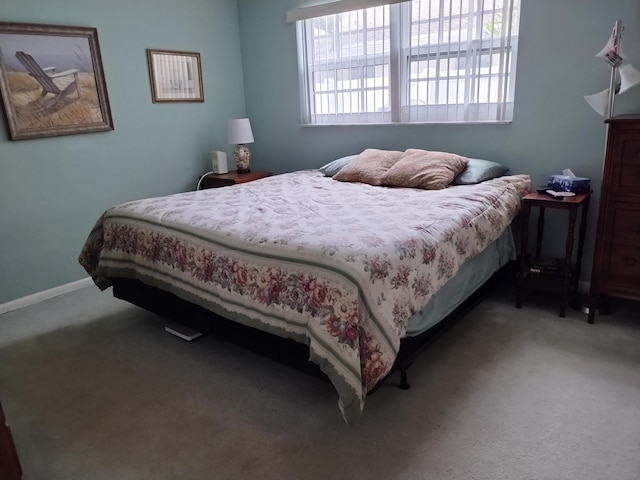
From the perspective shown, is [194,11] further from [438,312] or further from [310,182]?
[438,312]

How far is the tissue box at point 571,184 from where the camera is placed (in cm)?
269

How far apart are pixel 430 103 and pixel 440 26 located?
0.52 m

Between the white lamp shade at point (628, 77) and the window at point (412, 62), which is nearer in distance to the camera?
the white lamp shade at point (628, 77)

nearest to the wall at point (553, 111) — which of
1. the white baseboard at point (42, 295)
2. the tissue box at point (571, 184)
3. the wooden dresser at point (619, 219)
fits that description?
the tissue box at point (571, 184)

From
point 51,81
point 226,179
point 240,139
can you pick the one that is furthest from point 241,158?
point 51,81

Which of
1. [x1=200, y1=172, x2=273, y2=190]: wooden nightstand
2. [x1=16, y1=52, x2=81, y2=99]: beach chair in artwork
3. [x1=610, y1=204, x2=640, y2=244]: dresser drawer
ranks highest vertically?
[x1=16, y1=52, x2=81, y2=99]: beach chair in artwork

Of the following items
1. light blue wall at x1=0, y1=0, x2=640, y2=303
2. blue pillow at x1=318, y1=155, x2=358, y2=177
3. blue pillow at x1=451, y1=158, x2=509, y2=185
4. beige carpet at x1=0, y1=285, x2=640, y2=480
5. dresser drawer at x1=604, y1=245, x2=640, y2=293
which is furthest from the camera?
blue pillow at x1=318, y1=155, x2=358, y2=177

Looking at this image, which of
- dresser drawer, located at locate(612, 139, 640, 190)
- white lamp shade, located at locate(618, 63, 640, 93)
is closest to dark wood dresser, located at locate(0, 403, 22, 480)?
dresser drawer, located at locate(612, 139, 640, 190)

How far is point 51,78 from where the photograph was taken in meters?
3.16

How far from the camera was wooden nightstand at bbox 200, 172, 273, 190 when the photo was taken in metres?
3.97

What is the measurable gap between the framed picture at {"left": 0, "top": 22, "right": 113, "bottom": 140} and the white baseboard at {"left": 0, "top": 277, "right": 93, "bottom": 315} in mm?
1098

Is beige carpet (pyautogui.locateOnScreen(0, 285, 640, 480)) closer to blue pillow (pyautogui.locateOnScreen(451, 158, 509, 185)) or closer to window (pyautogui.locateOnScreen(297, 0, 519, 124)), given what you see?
blue pillow (pyautogui.locateOnScreen(451, 158, 509, 185))

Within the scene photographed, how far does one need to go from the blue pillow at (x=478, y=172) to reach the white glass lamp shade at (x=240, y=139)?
2.02 meters

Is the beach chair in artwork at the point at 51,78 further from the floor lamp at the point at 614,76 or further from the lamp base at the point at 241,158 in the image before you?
the floor lamp at the point at 614,76
